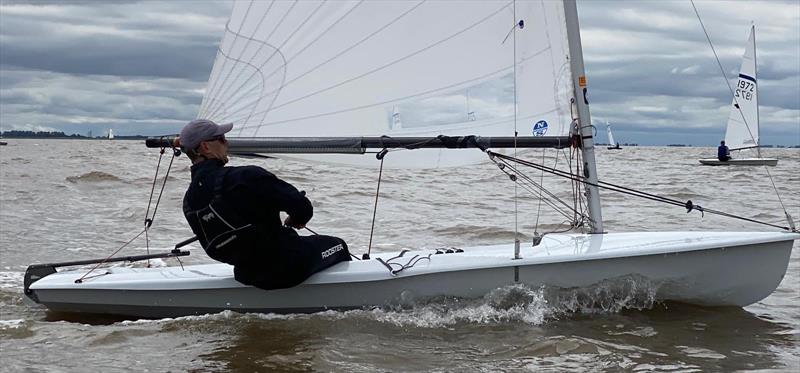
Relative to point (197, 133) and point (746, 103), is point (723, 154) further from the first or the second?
point (197, 133)

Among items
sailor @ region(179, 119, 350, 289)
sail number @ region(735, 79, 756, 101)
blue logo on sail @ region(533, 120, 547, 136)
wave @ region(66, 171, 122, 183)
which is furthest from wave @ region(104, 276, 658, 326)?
sail number @ region(735, 79, 756, 101)

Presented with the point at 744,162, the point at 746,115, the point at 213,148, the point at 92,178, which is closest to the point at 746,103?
the point at 746,115

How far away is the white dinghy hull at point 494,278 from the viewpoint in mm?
4750

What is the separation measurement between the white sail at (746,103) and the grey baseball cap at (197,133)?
23.3 m

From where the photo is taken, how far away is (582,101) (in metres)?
5.28

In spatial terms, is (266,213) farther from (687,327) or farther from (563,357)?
(687,327)

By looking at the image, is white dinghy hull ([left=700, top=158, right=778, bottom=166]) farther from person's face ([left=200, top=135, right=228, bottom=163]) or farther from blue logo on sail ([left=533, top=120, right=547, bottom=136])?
person's face ([left=200, top=135, right=228, bottom=163])

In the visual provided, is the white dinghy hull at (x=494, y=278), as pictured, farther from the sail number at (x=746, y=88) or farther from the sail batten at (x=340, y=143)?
the sail number at (x=746, y=88)

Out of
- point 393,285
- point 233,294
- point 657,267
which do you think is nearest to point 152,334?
point 233,294

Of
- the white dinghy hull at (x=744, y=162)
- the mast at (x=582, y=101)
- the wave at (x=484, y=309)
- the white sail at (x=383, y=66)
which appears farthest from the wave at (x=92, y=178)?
the white dinghy hull at (x=744, y=162)

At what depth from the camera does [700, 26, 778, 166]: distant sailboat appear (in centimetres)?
2633

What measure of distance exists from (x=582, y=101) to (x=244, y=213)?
7.00ft

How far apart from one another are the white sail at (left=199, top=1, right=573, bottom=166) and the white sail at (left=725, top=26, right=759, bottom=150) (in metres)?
21.6

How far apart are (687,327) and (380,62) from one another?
2.32 metres
